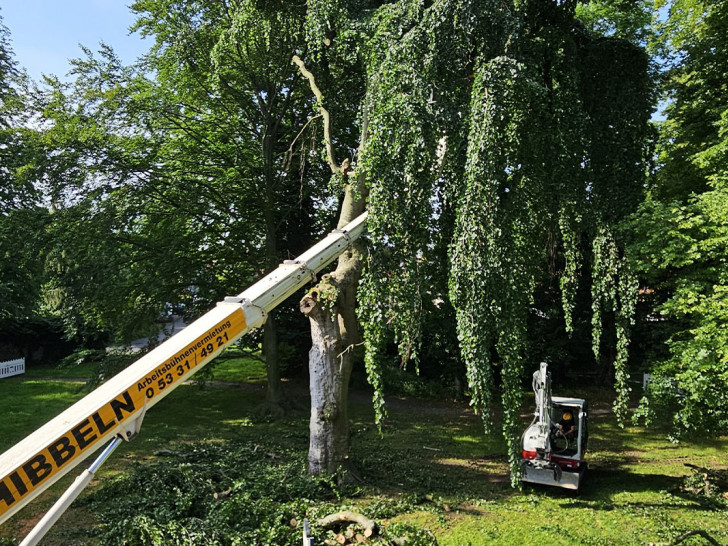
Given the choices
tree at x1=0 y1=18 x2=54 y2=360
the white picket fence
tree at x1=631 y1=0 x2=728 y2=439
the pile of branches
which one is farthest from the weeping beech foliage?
the white picket fence

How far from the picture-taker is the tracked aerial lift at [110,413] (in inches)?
115

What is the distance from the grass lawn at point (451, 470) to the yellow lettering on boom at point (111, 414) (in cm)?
Result: 343

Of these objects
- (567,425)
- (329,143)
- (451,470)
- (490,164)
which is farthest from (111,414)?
(567,425)

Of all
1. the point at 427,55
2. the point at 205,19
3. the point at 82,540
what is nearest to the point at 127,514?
the point at 82,540

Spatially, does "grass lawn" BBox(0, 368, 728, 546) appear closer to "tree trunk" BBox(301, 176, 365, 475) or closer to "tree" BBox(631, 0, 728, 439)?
"tree trunk" BBox(301, 176, 365, 475)

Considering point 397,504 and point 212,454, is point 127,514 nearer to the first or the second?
point 212,454

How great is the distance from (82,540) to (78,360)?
591cm

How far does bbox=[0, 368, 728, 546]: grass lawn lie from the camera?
631 centimetres

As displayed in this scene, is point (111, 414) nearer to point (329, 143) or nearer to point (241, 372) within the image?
point (329, 143)

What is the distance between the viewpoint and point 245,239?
12258 millimetres

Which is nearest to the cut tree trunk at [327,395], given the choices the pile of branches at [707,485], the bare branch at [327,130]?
the bare branch at [327,130]

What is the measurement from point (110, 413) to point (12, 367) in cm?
1796

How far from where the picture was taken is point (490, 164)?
5215 millimetres

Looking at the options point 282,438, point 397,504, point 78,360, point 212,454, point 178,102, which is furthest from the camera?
point 178,102
